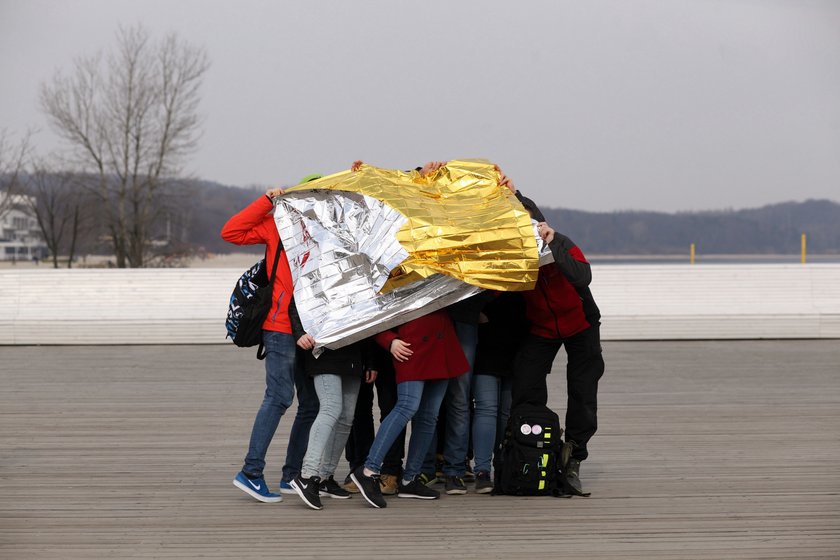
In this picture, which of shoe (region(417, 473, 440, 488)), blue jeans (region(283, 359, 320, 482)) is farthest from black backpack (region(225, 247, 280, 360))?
shoe (region(417, 473, 440, 488))

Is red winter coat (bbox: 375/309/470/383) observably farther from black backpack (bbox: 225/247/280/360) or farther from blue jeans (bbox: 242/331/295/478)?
black backpack (bbox: 225/247/280/360)

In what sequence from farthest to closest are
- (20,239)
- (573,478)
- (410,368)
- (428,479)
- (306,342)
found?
(20,239), (428,479), (573,478), (410,368), (306,342)

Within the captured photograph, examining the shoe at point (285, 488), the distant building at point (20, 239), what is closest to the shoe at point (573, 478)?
the shoe at point (285, 488)

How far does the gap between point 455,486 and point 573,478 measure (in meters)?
0.67

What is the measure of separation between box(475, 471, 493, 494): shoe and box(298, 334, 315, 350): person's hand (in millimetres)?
1279

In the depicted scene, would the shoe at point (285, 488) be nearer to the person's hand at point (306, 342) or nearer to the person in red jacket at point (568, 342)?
the person's hand at point (306, 342)

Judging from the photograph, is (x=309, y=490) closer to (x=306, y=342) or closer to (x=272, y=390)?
(x=272, y=390)

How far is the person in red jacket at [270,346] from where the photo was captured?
5.77 meters

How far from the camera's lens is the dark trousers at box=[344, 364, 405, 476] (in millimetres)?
6137

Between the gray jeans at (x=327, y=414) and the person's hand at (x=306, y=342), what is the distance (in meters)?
0.19

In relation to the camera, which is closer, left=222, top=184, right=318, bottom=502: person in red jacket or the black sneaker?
left=222, top=184, right=318, bottom=502: person in red jacket

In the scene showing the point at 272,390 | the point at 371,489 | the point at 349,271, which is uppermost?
the point at 349,271

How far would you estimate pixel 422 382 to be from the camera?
19.0ft

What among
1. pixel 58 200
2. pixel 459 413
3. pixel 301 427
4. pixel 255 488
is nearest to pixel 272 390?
pixel 301 427
